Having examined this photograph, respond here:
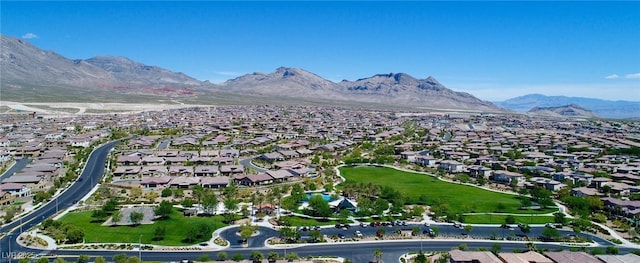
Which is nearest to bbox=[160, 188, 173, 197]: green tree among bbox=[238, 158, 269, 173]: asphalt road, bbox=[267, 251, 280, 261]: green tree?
bbox=[238, 158, 269, 173]: asphalt road

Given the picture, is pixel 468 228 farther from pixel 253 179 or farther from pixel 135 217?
pixel 135 217

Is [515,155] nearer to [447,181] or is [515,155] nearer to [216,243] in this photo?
[447,181]

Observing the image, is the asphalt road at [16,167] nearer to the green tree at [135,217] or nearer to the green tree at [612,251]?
the green tree at [135,217]

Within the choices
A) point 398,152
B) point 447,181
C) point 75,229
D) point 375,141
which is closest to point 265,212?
point 75,229

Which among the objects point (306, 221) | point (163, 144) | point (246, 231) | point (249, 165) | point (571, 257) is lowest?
point (306, 221)

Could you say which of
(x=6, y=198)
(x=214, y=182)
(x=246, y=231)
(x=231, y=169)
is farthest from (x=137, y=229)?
(x=231, y=169)

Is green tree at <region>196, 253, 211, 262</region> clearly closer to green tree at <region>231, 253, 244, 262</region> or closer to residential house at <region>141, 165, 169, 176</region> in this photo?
green tree at <region>231, 253, 244, 262</region>

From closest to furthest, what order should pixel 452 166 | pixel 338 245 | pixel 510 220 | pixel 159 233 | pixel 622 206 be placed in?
pixel 338 245, pixel 159 233, pixel 510 220, pixel 622 206, pixel 452 166

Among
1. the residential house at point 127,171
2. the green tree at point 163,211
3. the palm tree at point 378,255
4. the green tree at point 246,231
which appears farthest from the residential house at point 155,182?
the palm tree at point 378,255
